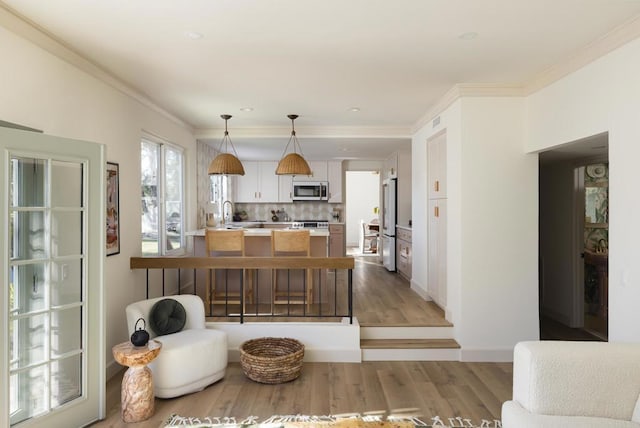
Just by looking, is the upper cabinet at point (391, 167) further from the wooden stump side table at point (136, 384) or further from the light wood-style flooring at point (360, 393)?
the wooden stump side table at point (136, 384)

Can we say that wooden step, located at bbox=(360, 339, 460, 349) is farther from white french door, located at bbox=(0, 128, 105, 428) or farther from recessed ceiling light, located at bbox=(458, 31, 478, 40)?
recessed ceiling light, located at bbox=(458, 31, 478, 40)

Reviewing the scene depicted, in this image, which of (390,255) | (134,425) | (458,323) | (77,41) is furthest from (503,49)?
(390,255)

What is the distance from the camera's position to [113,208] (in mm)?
3754

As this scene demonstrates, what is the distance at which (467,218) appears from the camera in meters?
4.00

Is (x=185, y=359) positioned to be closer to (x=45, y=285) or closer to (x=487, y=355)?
(x=45, y=285)

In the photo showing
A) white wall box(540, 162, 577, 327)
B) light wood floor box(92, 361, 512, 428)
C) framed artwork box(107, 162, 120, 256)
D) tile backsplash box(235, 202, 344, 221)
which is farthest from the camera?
tile backsplash box(235, 202, 344, 221)

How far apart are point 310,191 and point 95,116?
18.8 feet

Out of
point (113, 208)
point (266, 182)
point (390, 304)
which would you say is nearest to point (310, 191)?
point (266, 182)

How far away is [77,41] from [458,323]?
394 centimetres

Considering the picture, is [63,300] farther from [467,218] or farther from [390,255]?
[390,255]

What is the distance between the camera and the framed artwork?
3676mm

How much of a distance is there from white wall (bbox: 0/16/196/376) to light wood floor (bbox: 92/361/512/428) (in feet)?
2.94

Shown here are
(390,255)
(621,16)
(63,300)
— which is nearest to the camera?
(621,16)

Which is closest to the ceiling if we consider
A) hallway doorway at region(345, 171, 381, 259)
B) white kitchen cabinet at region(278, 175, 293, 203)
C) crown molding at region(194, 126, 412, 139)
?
crown molding at region(194, 126, 412, 139)
